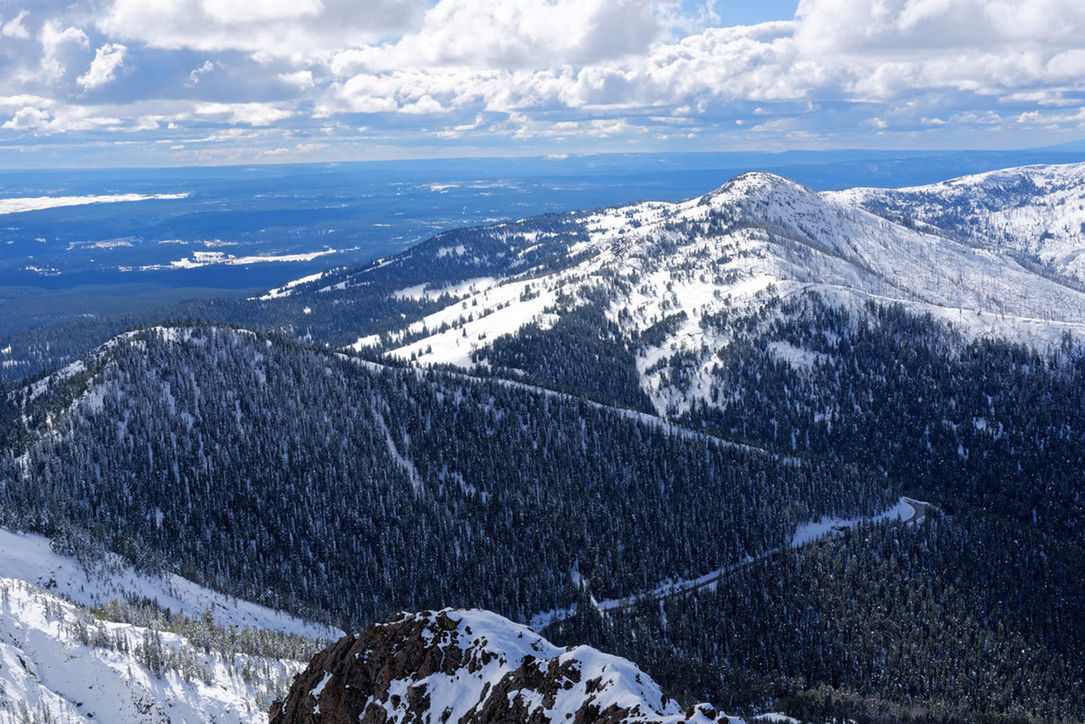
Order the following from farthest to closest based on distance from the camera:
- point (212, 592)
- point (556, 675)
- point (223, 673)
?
1. point (212, 592)
2. point (223, 673)
3. point (556, 675)

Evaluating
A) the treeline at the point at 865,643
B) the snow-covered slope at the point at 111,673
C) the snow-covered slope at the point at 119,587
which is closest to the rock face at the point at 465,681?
the snow-covered slope at the point at 111,673

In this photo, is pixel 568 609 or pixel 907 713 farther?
pixel 568 609

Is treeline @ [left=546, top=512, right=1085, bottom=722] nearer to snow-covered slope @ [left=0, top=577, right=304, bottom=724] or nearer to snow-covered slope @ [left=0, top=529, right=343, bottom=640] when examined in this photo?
snow-covered slope @ [left=0, top=529, right=343, bottom=640]

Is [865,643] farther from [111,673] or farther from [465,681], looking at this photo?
[111,673]

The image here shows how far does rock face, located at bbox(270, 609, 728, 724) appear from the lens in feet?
183

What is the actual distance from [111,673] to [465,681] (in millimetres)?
50961

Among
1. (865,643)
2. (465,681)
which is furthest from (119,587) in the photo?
(865,643)

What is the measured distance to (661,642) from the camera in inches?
6757

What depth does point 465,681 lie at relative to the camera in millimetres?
64062

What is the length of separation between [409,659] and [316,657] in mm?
13066

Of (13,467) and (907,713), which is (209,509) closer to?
(13,467)

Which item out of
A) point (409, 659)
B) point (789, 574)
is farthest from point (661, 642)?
point (409, 659)

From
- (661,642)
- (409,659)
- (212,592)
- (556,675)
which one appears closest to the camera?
(556,675)

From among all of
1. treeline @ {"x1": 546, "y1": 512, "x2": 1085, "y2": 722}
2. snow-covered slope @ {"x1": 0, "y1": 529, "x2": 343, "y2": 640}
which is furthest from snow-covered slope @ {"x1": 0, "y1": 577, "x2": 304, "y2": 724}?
treeline @ {"x1": 546, "y1": 512, "x2": 1085, "y2": 722}
